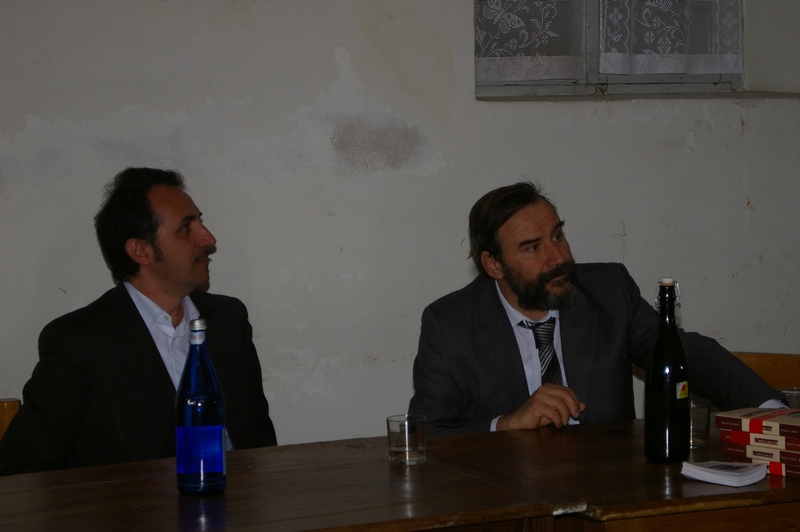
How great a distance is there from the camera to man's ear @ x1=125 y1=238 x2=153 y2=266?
9.07ft

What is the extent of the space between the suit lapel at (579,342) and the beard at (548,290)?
0.13 ft

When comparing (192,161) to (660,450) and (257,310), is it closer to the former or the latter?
(257,310)

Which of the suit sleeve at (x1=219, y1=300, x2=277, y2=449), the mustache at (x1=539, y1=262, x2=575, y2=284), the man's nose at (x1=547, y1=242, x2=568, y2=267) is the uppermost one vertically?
the man's nose at (x1=547, y1=242, x2=568, y2=267)

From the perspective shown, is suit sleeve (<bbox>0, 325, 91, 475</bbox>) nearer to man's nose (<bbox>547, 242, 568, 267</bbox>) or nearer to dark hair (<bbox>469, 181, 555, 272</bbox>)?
dark hair (<bbox>469, 181, 555, 272</bbox>)

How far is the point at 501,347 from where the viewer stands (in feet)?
8.63

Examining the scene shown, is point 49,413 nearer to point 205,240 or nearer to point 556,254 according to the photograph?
point 205,240

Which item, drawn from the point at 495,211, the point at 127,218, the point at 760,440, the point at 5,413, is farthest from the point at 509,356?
A: the point at 5,413

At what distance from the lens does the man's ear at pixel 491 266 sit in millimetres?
2842

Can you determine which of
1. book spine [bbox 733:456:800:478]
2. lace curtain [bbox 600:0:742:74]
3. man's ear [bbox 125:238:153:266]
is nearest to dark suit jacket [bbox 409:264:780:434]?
book spine [bbox 733:456:800:478]

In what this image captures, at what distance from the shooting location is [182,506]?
1565 mm

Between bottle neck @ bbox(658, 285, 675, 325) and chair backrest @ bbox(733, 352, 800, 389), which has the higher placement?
bottle neck @ bbox(658, 285, 675, 325)

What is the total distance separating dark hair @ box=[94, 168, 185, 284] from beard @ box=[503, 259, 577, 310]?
1209mm

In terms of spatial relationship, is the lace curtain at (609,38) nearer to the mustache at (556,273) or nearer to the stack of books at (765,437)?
the mustache at (556,273)

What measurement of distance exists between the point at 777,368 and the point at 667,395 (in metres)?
0.97
